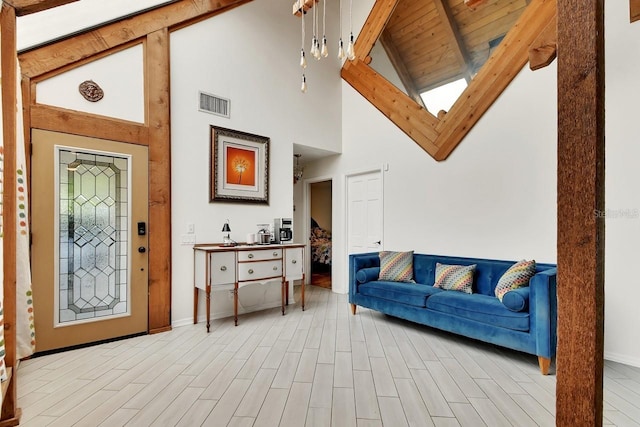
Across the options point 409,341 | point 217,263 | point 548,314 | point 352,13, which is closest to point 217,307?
point 217,263

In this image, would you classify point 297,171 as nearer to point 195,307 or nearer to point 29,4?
point 195,307

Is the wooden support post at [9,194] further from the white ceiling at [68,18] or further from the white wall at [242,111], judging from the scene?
the white wall at [242,111]

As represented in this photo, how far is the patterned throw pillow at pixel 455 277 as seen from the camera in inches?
126

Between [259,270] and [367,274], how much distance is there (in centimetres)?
130

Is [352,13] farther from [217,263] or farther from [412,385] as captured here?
[412,385]

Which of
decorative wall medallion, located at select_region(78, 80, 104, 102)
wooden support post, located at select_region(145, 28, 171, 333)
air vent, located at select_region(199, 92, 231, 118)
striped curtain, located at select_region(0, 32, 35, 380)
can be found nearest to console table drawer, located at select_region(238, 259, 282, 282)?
wooden support post, located at select_region(145, 28, 171, 333)

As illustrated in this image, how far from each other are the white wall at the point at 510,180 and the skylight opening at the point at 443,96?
0.49 meters

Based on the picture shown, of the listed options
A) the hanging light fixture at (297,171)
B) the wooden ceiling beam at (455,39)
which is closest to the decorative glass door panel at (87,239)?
the hanging light fixture at (297,171)

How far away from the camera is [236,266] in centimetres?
351

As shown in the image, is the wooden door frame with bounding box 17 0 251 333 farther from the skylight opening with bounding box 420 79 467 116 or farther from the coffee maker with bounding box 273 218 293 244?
the skylight opening with bounding box 420 79 467 116

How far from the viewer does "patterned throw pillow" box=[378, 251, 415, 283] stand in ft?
12.3

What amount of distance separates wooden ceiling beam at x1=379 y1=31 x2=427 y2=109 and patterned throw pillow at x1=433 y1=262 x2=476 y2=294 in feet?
7.06

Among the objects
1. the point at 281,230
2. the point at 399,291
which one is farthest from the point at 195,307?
the point at 399,291

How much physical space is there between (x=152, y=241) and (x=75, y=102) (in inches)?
57.9
